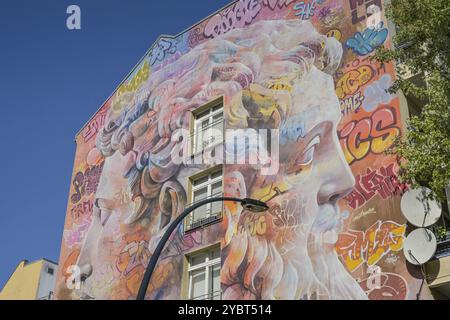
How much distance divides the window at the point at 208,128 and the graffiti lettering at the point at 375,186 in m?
6.25

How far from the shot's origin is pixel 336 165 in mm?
17422

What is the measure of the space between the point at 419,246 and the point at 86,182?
54.8 feet

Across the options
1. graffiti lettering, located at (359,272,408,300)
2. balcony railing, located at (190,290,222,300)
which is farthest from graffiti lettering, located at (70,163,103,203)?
graffiti lettering, located at (359,272,408,300)

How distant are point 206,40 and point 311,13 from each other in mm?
5152

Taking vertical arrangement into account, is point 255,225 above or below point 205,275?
above

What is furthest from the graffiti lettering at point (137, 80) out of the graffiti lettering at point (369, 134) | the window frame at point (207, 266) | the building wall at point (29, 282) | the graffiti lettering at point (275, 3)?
the building wall at point (29, 282)

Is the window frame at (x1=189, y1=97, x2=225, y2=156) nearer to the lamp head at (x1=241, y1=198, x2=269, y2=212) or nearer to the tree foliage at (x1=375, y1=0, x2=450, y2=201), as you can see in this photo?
the lamp head at (x1=241, y1=198, x2=269, y2=212)

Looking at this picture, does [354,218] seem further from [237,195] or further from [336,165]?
[237,195]

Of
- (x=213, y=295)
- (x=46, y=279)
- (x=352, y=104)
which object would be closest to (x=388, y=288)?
(x=352, y=104)

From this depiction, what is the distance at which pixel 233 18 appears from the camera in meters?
23.4

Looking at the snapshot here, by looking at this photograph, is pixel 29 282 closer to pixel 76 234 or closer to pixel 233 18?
pixel 76 234

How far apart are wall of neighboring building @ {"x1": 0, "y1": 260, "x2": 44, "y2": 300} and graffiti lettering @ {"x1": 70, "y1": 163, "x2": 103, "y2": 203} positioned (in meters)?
8.95
